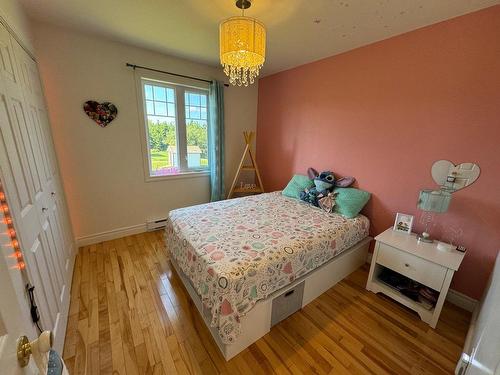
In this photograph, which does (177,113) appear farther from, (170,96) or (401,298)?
(401,298)

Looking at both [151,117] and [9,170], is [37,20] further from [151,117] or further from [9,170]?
[9,170]

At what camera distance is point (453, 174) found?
5.95ft

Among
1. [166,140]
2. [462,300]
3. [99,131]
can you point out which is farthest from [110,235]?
[462,300]

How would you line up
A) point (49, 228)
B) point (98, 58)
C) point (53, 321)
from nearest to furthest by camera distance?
point (53, 321), point (49, 228), point (98, 58)

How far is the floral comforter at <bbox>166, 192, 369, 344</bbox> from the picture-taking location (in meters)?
1.35

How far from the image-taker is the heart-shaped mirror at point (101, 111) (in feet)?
7.82

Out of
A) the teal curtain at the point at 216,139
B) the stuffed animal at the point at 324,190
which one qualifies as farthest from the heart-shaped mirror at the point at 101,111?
the stuffed animal at the point at 324,190

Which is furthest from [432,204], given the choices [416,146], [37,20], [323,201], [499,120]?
[37,20]

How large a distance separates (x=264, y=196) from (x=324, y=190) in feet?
2.59

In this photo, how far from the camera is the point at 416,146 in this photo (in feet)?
6.58

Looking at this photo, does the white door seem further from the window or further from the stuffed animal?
the window

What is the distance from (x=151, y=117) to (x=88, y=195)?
1.25 m

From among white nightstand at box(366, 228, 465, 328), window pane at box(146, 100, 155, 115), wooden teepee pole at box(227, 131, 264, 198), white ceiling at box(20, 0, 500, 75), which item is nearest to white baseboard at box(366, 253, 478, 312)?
white nightstand at box(366, 228, 465, 328)

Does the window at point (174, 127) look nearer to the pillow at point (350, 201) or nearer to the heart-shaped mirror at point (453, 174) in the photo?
the pillow at point (350, 201)
